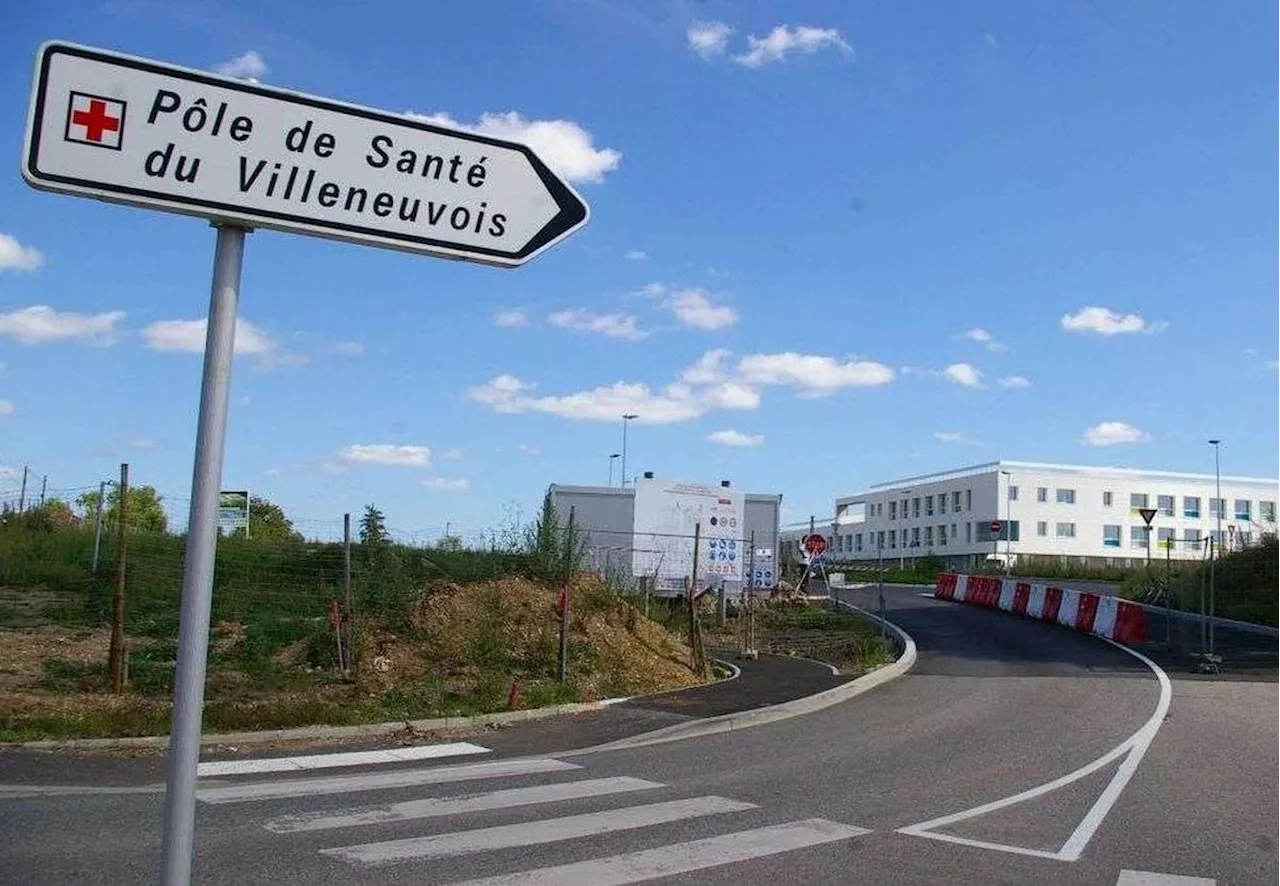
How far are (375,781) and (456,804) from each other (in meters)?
1.33

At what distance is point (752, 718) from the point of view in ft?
46.4

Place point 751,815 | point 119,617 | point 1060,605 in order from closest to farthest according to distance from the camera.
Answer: point 751,815, point 119,617, point 1060,605

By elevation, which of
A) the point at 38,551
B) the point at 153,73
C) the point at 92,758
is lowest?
the point at 92,758

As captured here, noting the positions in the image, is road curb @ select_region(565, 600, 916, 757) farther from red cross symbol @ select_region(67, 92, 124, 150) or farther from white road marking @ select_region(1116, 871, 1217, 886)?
red cross symbol @ select_region(67, 92, 124, 150)

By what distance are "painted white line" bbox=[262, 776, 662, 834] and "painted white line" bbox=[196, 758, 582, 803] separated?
748 millimetres

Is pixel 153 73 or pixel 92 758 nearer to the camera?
pixel 153 73

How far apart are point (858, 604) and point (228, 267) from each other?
40895 millimetres

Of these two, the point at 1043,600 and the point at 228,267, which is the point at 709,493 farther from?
the point at 228,267

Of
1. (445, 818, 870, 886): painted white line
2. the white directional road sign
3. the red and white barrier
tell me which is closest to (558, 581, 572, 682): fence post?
(445, 818, 870, 886): painted white line

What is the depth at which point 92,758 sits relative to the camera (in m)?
10.6

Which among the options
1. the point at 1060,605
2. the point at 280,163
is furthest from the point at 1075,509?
the point at 280,163

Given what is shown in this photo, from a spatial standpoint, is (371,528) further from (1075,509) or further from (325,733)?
(1075,509)

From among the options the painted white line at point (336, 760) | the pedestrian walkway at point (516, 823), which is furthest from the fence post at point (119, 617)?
the pedestrian walkway at point (516, 823)

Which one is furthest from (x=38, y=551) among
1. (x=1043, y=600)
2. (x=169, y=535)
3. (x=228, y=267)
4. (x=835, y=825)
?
(x=1043, y=600)
